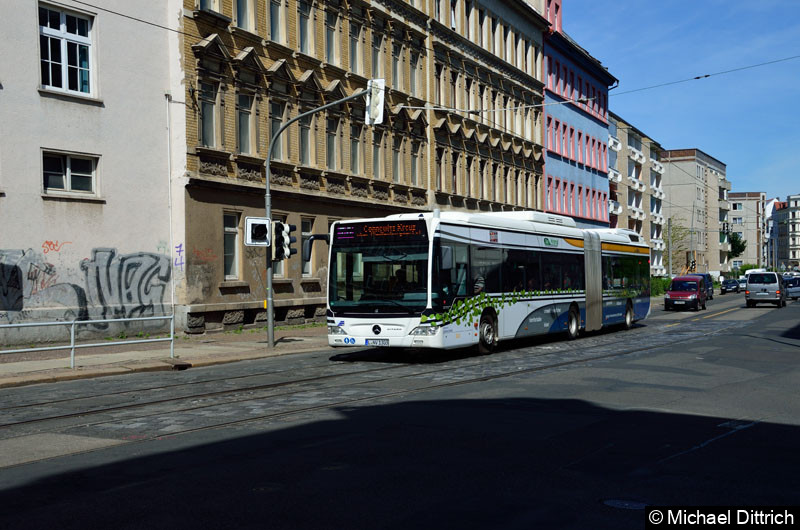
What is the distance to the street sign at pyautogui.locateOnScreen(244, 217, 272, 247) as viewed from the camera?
20750 millimetres

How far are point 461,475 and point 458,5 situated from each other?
38634mm

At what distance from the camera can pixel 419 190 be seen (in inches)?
1518

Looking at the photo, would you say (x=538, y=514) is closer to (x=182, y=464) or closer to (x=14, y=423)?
(x=182, y=464)

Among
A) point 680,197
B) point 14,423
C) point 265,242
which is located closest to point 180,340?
point 265,242

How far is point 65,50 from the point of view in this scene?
22.4 m

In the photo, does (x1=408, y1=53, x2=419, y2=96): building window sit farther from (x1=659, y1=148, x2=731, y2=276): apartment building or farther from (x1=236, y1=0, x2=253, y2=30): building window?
(x1=659, y1=148, x2=731, y2=276): apartment building

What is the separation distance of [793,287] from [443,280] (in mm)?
52184

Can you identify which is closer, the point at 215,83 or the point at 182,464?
the point at 182,464

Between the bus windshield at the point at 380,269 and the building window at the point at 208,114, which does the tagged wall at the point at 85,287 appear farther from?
the bus windshield at the point at 380,269

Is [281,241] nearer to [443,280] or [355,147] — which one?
[443,280]

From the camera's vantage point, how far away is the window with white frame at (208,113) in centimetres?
2567

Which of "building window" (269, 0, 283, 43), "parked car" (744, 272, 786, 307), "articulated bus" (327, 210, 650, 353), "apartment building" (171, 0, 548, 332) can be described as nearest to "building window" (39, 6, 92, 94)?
"apartment building" (171, 0, 548, 332)

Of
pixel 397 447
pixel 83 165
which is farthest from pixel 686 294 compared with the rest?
pixel 397 447

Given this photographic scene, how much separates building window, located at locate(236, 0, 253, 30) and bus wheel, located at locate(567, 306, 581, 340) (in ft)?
43.6
